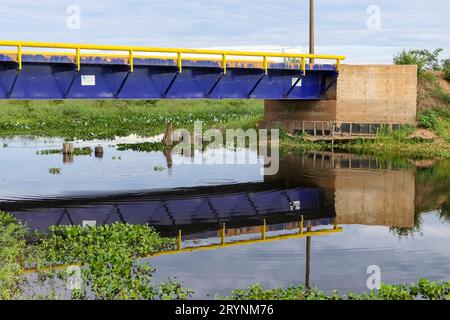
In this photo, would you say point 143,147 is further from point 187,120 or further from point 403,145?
point 187,120

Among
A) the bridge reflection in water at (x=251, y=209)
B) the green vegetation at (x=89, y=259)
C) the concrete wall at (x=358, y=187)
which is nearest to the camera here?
the green vegetation at (x=89, y=259)

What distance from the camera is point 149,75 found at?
33.1 meters

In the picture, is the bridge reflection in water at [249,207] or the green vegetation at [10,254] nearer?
the green vegetation at [10,254]

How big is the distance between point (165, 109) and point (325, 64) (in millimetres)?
33798

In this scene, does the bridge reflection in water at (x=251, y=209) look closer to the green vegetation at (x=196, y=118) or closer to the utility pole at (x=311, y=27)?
the green vegetation at (x=196, y=118)

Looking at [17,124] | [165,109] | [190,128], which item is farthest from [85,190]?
[165,109]

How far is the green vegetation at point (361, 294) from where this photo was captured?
42.5 feet

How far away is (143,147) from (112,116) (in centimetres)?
2580

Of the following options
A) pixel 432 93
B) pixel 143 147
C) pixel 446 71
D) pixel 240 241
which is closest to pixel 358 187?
pixel 240 241

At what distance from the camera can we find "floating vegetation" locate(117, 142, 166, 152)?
3988 centimetres

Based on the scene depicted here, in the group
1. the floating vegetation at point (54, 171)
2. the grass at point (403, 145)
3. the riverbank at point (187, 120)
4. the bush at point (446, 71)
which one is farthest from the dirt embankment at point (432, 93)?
the floating vegetation at point (54, 171)

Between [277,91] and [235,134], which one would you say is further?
[235,134]
